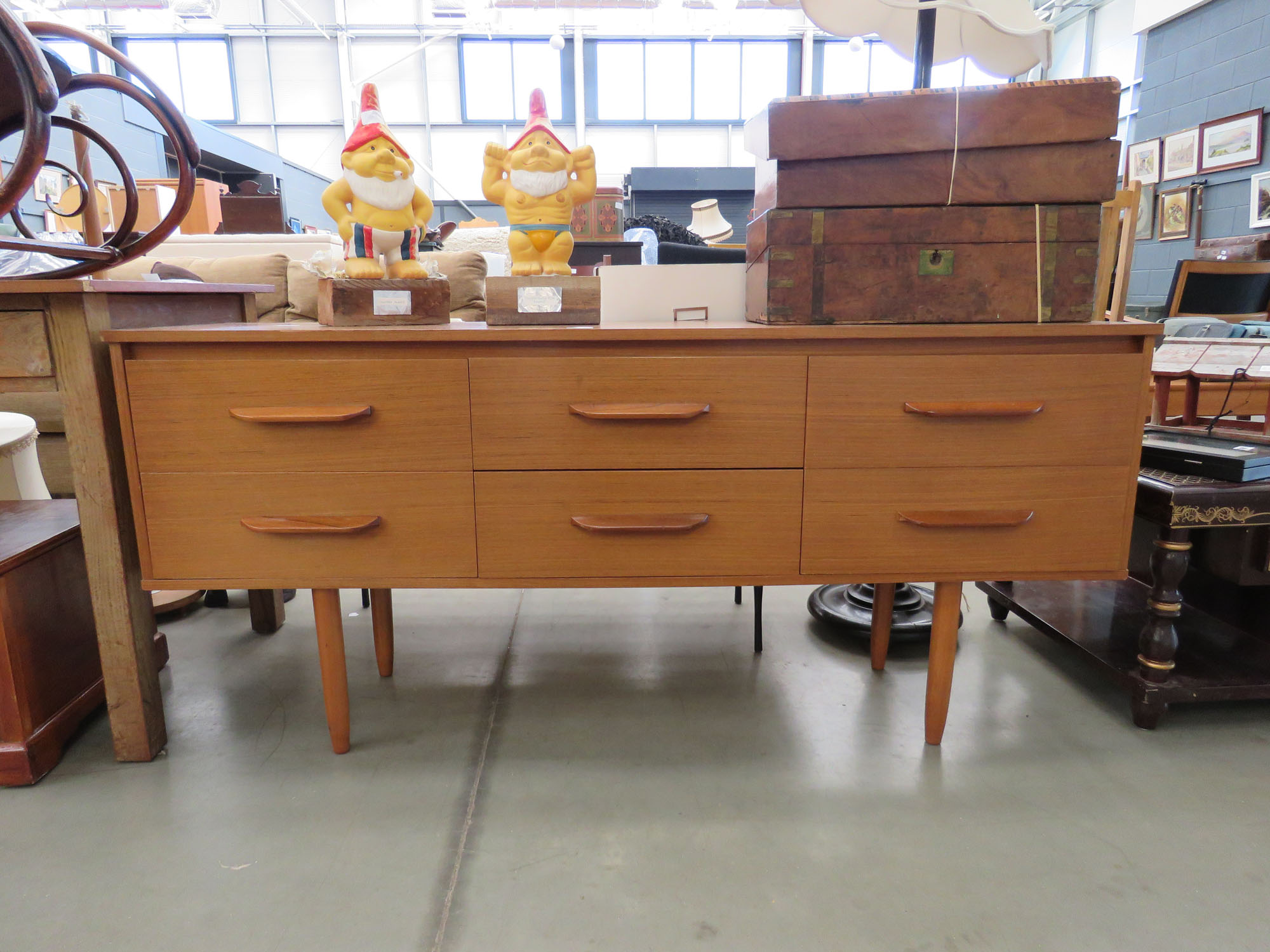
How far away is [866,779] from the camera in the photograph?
1.26 metres

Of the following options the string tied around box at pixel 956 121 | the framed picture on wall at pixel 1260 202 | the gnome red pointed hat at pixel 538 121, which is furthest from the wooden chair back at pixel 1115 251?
the framed picture on wall at pixel 1260 202

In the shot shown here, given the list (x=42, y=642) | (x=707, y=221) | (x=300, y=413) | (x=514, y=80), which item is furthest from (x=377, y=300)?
(x=514, y=80)

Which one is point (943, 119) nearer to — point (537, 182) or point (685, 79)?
point (537, 182)

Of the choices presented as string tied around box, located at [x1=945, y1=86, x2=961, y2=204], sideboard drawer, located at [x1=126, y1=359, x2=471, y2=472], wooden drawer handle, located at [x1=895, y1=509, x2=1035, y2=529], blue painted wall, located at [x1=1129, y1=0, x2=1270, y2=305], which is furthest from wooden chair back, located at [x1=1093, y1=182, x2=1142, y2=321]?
blue painted wall, located at [x1=1129, y1=0, x2=1270, y2=305]

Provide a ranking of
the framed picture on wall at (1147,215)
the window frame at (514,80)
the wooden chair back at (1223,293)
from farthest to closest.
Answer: the window frame at (514,80) < the framed picture on wall at (1147,215) < the wooden chair back at (1223,293)

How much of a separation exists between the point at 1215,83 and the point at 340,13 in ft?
34.7

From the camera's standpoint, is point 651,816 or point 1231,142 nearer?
point 651,816

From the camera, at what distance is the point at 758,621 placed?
5.68 feet

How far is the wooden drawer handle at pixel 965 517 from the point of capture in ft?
3.87

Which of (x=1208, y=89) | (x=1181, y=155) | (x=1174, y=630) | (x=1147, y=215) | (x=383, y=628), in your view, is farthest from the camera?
(x=1147, y=215)

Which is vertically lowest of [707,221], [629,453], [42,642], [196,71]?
[42,642]

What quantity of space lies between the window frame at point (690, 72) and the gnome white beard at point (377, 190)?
34.3ft

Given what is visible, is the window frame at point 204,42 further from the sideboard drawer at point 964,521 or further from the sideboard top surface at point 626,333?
the sideboard drawer at point 964,521

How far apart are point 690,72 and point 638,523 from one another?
1144 cm
